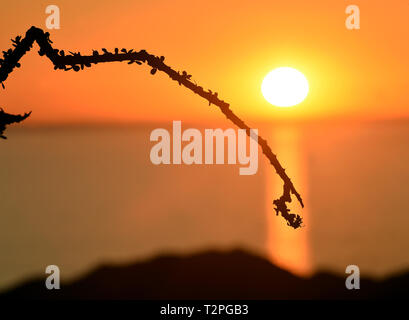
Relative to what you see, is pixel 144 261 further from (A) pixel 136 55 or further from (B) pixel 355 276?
(A) pixel 136 55

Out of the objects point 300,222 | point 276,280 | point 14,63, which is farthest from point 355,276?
point 14,63

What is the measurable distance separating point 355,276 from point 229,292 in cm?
314

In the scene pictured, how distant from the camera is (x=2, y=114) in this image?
370cm

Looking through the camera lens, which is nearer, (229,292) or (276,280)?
(229,292)

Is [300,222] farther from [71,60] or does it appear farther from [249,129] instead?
[71,60]

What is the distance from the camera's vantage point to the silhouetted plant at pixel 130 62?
3303mm

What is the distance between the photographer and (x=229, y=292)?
30.9 feet

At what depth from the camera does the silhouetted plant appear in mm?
3303

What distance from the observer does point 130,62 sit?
11.2 feet

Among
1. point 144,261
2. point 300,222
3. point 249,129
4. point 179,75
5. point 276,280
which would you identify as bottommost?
point 144,261

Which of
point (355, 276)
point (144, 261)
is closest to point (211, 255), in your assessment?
point (144, 261)
